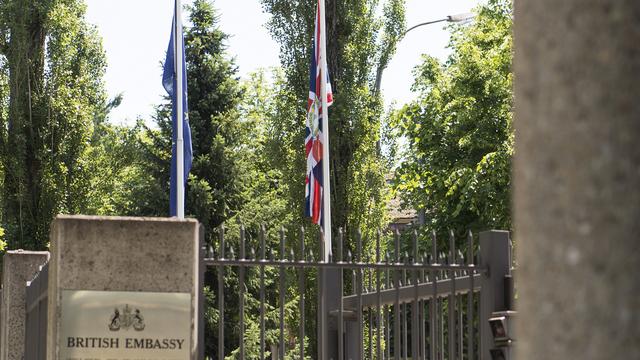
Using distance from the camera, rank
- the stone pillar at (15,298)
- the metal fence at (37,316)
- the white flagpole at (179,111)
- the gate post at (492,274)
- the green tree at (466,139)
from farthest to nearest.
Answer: the green tree at (466,139), the white flagpole at (179,111), the stone pillar at (15,298), the gate post at (492,274), the metal fence at (37,316)

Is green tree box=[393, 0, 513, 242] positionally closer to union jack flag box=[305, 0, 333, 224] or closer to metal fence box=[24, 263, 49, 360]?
union jack flag box=[305, 0, 333, 224]

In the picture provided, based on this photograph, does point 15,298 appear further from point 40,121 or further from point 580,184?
point 40,121

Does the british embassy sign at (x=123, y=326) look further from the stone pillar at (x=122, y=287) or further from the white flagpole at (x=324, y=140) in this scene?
the white flagpole at (x=324, y=140)

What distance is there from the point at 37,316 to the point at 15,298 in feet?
6.42

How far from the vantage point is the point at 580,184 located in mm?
1711

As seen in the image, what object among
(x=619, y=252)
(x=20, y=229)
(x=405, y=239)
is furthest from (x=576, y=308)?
(x=20, y=229)

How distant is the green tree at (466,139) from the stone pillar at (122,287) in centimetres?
1961


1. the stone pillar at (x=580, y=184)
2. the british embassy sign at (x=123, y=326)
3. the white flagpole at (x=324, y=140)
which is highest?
the white flagpole at (x=324, y=140)

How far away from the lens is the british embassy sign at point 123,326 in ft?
17.5

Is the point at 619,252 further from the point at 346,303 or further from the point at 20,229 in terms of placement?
the point at 20,229

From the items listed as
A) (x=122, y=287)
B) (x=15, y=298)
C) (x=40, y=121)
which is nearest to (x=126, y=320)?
(x=122, y=287)

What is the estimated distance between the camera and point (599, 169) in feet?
5.58

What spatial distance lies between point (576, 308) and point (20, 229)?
31.2 m

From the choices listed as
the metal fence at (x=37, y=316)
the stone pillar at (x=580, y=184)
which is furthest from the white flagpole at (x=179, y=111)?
the stone pillar at (x=580, y=184)
